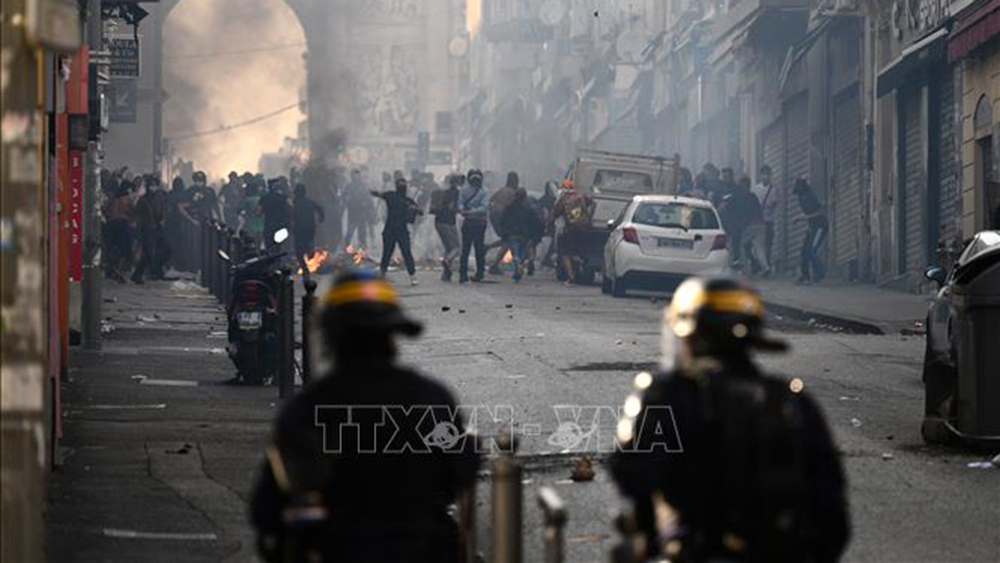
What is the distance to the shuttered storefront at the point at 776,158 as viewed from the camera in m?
48.5

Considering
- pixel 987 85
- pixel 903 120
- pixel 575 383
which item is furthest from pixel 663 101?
pixel 575 383

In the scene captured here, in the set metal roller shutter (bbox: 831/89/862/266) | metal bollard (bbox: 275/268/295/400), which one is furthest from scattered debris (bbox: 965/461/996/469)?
metal roller shutter (bbox: 831/89/862/266)

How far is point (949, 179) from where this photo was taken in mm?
35688

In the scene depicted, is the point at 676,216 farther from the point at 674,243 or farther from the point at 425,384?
the point at 425,384

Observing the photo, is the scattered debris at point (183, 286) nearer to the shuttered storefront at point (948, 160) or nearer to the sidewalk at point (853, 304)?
the sidewalk at point (853, 304)

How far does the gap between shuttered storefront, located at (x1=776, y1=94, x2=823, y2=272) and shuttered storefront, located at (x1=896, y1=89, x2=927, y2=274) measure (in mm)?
6974

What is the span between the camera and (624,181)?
39344 millimetres

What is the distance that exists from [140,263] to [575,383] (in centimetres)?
2054

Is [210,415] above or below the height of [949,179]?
below

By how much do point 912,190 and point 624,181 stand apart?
4.48m

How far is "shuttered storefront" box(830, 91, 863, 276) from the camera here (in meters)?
42.6

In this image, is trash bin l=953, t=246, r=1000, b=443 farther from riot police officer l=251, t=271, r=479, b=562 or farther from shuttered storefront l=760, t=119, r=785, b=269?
shuttered storefront l=760, t=119, r=785, b=269

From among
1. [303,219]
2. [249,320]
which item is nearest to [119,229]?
[303,219]

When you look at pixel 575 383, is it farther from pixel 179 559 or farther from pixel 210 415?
pixel 179 559
